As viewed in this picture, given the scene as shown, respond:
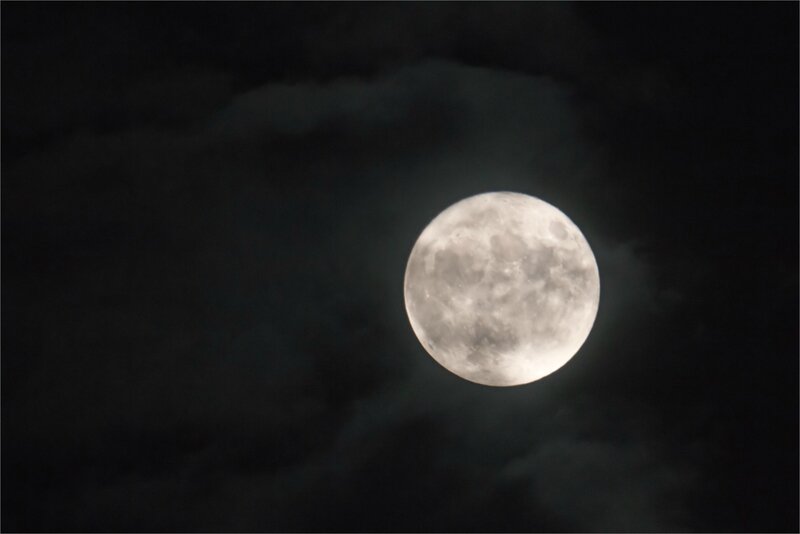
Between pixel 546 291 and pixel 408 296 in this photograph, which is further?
pixel 408 296

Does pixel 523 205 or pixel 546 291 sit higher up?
pixel 523 205

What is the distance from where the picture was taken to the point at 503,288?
40.6 feet

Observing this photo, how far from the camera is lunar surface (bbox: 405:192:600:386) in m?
12.5

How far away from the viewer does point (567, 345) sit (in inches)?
514

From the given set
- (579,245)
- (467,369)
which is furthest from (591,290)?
(467,369)

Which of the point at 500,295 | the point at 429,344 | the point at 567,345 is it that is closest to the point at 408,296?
the point at 429,344

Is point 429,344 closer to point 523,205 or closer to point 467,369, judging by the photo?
point 467,369

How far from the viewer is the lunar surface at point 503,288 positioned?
12.5 m

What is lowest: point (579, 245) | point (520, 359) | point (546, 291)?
point (520, 359)

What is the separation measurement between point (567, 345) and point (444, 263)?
8.74 ft

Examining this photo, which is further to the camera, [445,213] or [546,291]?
[445,213]

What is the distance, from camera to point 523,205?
1313 centimetres

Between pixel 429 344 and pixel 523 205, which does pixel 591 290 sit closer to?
pixel 523 205

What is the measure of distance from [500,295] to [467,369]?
66.2 inches
